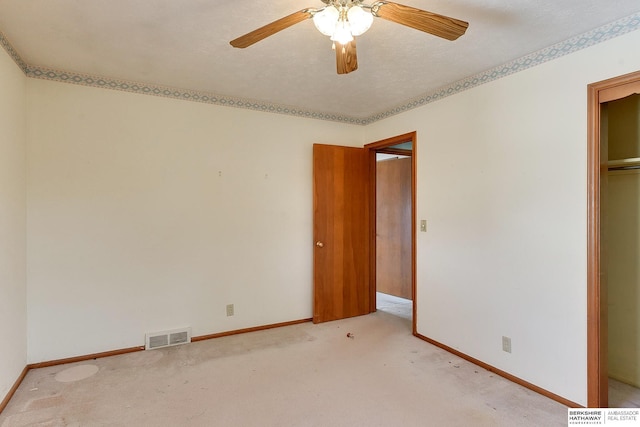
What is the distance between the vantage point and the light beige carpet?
2004 millimetres

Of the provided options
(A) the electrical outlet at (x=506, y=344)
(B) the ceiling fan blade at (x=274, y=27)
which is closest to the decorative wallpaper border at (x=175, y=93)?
(B) the ceiling fan blade at (x=274, y=27)

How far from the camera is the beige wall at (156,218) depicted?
8.81 feet

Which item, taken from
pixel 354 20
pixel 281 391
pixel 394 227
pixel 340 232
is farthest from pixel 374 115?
pixel 281 391

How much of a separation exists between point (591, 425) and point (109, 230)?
377 cm

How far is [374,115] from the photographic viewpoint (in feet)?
12.9

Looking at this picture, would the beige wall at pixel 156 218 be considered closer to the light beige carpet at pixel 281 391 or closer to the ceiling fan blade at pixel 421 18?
the light beige carpet at pixel 281 391

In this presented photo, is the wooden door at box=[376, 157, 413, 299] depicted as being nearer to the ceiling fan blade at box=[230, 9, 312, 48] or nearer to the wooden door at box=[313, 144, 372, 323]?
the wooden door at box=[313, 144, 372, 323]

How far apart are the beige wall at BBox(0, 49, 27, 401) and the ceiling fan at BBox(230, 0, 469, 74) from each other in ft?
5.90

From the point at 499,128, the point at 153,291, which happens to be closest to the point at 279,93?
the point at 499,128

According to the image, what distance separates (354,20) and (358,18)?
2 centimetres

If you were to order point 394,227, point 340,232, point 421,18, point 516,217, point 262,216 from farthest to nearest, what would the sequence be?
1. point 394,227
2. point 340,232
3. point 262,216
4. point 516,217
5. point 421,18

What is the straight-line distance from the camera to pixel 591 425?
204 centimetres

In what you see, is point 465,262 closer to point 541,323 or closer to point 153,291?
point 541,323
